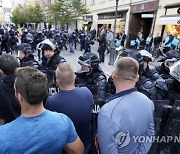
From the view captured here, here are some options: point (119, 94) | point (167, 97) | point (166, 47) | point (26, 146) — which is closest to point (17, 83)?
point (26, 146)

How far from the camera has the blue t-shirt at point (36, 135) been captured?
1.35 metres

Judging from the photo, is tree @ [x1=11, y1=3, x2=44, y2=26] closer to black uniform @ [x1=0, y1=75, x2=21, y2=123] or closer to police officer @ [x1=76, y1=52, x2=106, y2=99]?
police officer @ [x1=76, y1=52, x2=106, y2=99]

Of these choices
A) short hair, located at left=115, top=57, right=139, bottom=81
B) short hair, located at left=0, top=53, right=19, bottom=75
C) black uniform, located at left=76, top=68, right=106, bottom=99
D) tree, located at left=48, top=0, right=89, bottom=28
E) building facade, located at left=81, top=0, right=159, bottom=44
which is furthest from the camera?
tree, located at left=48, top=0, right=89, bottom=28

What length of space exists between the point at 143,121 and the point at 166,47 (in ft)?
38.2

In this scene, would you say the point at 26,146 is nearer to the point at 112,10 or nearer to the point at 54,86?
the point at 54,86

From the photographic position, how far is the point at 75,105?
2.15 meters

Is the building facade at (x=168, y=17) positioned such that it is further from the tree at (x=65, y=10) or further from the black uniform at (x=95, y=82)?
the black uniform at (x=95, y=82)

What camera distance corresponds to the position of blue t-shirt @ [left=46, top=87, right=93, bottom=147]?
209 centimetres

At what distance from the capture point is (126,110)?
5.53ft

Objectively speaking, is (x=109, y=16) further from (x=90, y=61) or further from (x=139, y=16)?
(x=90, y=61)

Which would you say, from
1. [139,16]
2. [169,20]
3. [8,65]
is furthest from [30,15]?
[8,65]

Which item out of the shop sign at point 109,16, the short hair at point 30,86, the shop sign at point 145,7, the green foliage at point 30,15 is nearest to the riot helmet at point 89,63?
the short hair at point 30,86

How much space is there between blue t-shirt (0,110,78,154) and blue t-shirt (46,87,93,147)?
0.55 m

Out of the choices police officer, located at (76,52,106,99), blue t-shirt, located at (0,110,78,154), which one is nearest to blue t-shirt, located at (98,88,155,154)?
blue t-shirt, located at (0,110,78,154)
